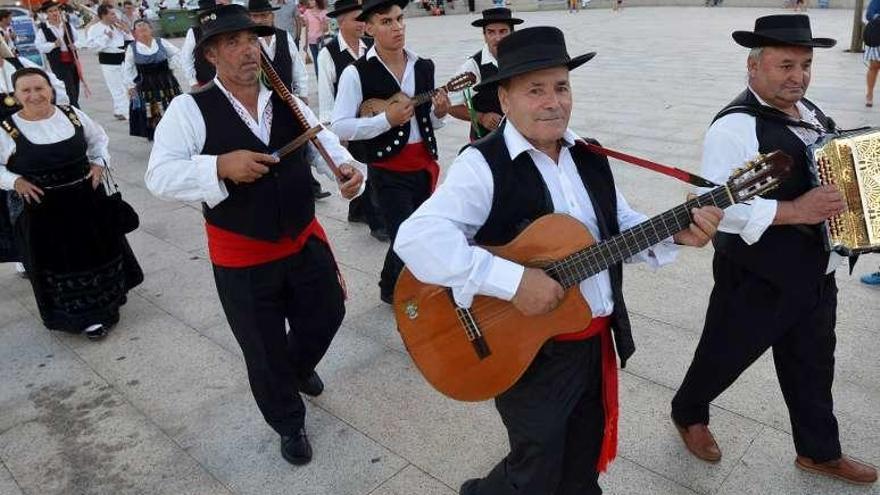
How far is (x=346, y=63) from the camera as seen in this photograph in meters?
5.08

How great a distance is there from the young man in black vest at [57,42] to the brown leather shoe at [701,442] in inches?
433

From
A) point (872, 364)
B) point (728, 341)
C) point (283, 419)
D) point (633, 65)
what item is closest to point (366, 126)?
point (283, 419)

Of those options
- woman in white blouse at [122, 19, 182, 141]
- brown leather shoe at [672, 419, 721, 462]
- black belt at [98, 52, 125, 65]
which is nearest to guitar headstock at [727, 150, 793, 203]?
brown leather shoe at [672, 419, 721, 462]

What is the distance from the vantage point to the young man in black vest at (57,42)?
36.5ft

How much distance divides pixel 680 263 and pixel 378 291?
2195 millimetres

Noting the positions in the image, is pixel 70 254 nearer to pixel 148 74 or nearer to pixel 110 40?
pixel 148 74

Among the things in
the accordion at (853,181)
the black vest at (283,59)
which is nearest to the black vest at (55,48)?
the black vest at (283,59)

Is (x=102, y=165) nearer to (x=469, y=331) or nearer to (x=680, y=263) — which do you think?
(x=469, y=331)

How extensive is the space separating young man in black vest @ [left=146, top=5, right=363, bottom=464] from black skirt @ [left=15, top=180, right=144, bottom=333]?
2.07 metres

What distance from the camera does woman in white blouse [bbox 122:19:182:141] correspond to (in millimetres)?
8766

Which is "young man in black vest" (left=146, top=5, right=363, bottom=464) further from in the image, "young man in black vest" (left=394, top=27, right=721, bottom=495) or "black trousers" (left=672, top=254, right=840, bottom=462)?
"black trousers" (left=672, top=254, right=840, bottom=462)

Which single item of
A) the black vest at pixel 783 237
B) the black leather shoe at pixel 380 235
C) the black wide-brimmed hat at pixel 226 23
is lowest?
the black leather shoe at pixel 380 235

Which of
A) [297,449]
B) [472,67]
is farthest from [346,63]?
[297,449]

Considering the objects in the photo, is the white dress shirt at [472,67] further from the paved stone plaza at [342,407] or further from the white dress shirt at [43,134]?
the white dress shirt at [43,134]
